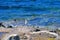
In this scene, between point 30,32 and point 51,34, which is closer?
point 51,34

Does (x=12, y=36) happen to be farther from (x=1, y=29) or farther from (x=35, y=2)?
(x=35, y=2)

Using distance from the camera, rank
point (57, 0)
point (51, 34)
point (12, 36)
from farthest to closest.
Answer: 1. point (57, 0)
2. point (51, 34)
3. point (12, 36)

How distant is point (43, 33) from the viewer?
6488 millimetres

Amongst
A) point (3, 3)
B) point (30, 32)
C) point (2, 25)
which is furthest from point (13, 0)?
point (30, 32)

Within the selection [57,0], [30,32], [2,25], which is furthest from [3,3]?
[30,32]

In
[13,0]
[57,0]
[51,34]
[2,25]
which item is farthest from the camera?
[13,0]

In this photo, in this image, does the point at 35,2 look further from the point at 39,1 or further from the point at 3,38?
the point at 3,38

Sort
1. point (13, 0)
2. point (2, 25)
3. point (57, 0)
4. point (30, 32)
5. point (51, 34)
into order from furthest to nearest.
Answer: point (13, 0) → point (57, 0) → point (2, 25) → point (30, 32) → point (51, 34)

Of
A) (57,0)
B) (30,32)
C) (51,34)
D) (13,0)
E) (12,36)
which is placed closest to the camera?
(12,36)

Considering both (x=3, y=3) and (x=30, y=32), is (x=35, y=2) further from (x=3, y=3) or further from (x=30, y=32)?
(x=30, y=32)

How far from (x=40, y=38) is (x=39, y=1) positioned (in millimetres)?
9561

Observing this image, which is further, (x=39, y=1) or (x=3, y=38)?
(x=39, y=1)

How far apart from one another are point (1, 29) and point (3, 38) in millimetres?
1117

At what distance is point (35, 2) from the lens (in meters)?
15.6
